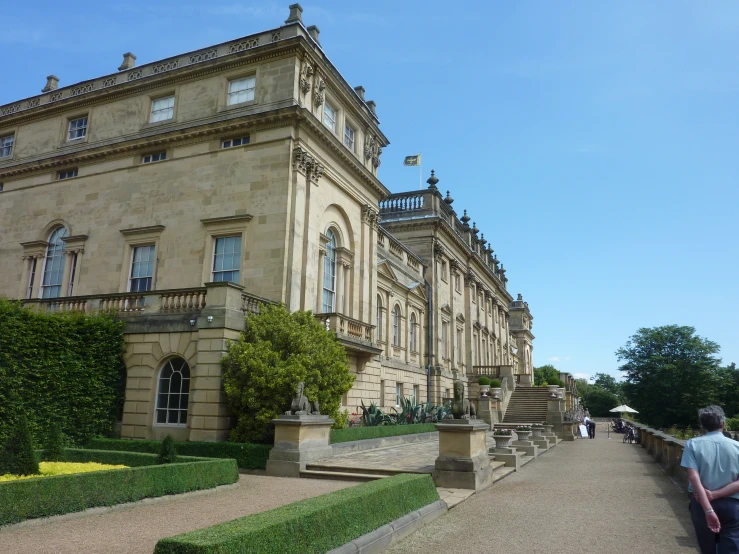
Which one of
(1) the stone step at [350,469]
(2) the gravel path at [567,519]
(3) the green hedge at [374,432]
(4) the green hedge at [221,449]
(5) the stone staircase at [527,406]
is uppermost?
(5) the stone staircase at [527,406]

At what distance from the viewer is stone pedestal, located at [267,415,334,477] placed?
14805 mm

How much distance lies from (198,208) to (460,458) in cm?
1526

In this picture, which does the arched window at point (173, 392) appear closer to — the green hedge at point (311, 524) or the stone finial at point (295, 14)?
the green hedge at point (311, 524)

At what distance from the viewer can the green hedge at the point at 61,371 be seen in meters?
15.1

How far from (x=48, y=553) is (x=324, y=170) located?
18.3m

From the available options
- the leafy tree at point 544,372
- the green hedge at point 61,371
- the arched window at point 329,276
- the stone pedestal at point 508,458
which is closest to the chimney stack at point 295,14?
the arched window at point 329,276

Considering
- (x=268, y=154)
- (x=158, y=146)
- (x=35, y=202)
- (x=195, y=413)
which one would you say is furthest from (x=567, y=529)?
(x=35, y=202)

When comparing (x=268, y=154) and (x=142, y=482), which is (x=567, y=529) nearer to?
(x=142, y=482)

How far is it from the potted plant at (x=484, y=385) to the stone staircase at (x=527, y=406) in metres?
2.54

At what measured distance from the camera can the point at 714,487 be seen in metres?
5.55

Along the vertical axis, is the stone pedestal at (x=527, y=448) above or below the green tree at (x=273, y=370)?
below

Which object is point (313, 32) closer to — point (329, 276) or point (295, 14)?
point (295, 14)

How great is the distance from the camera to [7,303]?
1563cm

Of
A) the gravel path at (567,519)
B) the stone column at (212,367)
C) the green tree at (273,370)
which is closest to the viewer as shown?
the gravel path at (567,519)
